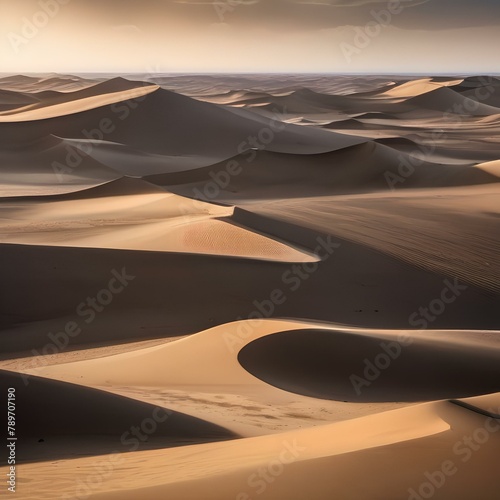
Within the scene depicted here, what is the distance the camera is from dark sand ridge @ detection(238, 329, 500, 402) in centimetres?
762

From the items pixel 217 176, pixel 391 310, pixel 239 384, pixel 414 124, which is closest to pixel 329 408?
pixel 239 384

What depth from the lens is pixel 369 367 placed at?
7.96m

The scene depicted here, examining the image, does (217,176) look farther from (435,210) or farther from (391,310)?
(391,310)

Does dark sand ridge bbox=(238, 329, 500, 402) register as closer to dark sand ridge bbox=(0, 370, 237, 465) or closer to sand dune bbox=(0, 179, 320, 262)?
dark sand ridge bbox=(0, 370, 237, 465)

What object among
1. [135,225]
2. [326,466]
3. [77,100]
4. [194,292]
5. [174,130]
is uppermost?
[77,100]

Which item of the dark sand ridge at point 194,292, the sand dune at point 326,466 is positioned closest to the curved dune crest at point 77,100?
the dark sand ridge at point 194,292

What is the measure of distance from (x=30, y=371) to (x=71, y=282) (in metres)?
3.85

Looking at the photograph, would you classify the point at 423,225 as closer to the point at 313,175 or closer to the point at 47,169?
the point at 313,175

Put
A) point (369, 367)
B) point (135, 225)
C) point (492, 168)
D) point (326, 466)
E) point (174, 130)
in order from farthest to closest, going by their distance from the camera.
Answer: point (174, 130) < point (492, 168) < point (135, 225) < point (369, 367) < point (326, 466)

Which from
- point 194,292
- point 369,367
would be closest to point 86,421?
point 369,367

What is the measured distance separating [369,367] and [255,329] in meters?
1.34

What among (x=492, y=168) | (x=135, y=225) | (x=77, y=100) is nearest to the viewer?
(x=135, y=225)

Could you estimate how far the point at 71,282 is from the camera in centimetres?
1201

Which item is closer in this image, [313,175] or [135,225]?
[135,225]
